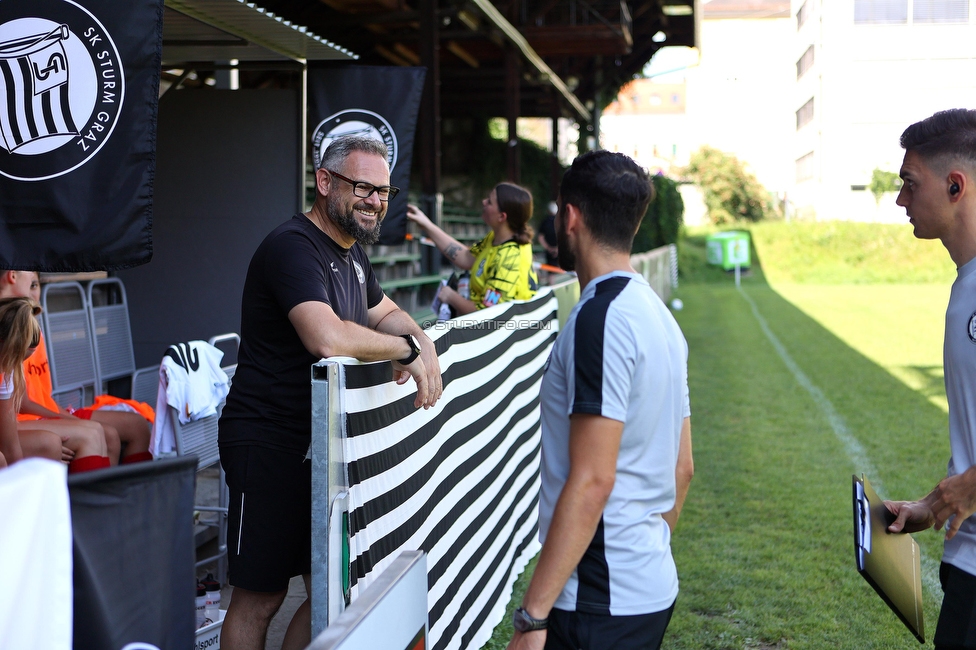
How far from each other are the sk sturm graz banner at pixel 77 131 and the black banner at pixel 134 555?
221 centimetres

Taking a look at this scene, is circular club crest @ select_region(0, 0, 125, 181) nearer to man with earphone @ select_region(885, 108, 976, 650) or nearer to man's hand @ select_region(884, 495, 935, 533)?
man with earphone @ select_region(885, 108, 976, 650)

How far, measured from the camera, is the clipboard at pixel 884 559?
256cm

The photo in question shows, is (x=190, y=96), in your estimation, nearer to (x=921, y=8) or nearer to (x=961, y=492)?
(x=961, y=492)

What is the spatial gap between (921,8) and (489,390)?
2077 inches

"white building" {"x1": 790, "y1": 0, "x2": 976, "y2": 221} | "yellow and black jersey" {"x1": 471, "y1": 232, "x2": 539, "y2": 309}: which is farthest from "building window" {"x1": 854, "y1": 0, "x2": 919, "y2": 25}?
"yellow and black jersey" {"x1": 471, "y1": 232, "x2": 539, "y2": 309}

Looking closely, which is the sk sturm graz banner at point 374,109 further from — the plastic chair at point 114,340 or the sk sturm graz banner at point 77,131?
the sk sturm graz banner at point 77,131

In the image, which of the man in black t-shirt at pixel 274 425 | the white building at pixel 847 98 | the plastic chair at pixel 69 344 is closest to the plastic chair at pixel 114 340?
the plastic chair at pixel 69 344

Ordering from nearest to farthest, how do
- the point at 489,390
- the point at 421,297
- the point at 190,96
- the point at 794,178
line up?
the point at 489,390 < the point at 190,96 < the point at 421,297 < the point at 794,178

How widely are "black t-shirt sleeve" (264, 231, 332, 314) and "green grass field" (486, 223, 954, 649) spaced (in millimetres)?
2203

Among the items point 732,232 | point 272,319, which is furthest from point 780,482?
point 732,232

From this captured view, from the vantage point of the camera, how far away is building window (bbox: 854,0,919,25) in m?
47.9

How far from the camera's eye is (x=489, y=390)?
4.32 metres

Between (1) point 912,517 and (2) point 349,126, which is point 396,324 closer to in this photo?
(1) point 912,517

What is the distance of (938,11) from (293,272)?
180 ft
